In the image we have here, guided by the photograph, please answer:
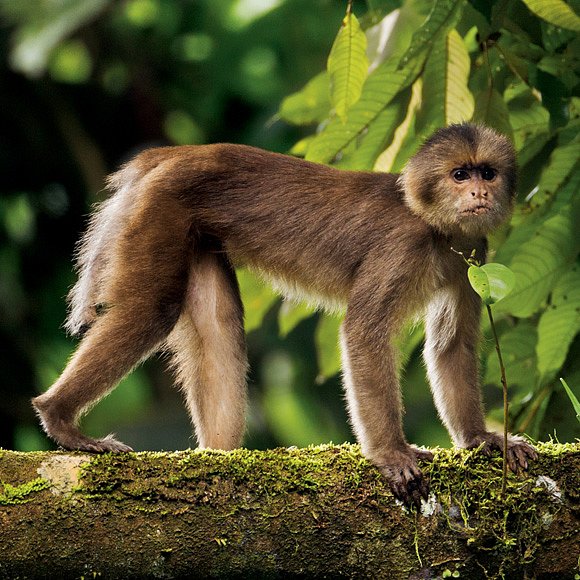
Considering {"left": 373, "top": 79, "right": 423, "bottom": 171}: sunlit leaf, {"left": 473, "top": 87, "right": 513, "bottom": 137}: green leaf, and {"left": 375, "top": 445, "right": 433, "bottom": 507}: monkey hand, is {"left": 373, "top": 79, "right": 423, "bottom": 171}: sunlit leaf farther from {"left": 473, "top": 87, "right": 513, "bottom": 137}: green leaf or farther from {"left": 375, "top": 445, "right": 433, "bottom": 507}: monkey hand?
{"left": 375, "top": 445, "right": 433, "bottom": 507}: monkey hand

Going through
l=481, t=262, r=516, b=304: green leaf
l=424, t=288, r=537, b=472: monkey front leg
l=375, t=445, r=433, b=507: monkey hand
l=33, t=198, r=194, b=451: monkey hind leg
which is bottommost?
l=424, t=288, r=537, b=472: monkey front leg

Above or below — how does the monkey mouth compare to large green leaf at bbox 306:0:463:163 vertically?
below

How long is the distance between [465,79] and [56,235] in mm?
7194

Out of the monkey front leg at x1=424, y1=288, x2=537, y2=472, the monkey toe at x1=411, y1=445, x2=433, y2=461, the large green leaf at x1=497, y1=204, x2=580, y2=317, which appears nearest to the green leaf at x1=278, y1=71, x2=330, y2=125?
the monkey front leg at x1=424, y1=288, x2=537, y2=472

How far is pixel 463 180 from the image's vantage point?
636cm

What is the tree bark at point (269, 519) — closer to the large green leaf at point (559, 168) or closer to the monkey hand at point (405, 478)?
the monkey hand at point (405, 478)

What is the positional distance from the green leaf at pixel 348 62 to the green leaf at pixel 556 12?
2.91 feet

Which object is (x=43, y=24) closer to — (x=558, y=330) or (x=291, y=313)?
(x=291, y=313)

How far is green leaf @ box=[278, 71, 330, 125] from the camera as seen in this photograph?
262 inches

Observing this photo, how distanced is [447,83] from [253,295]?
1.89 metres

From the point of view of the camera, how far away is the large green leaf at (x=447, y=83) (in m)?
5.87

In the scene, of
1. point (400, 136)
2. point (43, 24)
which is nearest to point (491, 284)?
point (400, 136)

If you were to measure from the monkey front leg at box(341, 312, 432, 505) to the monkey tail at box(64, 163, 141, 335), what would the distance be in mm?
1483

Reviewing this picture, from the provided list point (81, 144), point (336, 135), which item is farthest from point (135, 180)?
point (81, 144)
